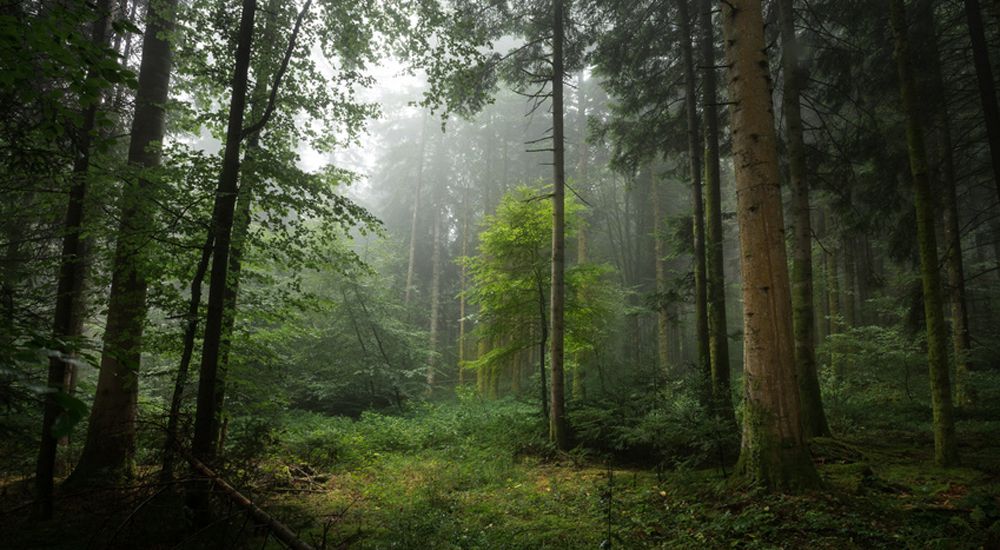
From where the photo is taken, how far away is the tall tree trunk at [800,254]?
25.5 ft

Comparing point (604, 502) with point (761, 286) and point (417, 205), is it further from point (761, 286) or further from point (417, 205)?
point (417, 205)

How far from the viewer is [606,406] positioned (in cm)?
1031

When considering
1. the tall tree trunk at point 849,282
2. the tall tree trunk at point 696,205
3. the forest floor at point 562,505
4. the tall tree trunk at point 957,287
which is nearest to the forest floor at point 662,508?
the forest floor at point 562,505

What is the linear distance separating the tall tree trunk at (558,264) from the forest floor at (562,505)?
0.74 m

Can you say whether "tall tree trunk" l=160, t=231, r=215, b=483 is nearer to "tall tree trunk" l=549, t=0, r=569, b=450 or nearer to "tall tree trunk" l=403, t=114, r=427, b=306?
"tall tree trunk" l=549, t=0, r=569, b=450

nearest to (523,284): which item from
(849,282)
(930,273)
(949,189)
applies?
(930,273)

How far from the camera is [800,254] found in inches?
325

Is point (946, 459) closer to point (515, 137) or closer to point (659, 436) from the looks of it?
point (659, 436)

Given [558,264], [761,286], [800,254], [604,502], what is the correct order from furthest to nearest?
[558,264] < [800,254] < [604,502] < [761,286]

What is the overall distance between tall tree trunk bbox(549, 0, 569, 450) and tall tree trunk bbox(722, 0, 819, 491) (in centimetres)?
509

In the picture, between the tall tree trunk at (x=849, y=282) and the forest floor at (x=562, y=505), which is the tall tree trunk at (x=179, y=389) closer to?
the forest floor at (x=562, y=505)

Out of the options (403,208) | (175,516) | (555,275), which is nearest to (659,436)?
(555,275)

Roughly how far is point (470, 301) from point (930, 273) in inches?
360

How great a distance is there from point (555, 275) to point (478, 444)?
4396mm
